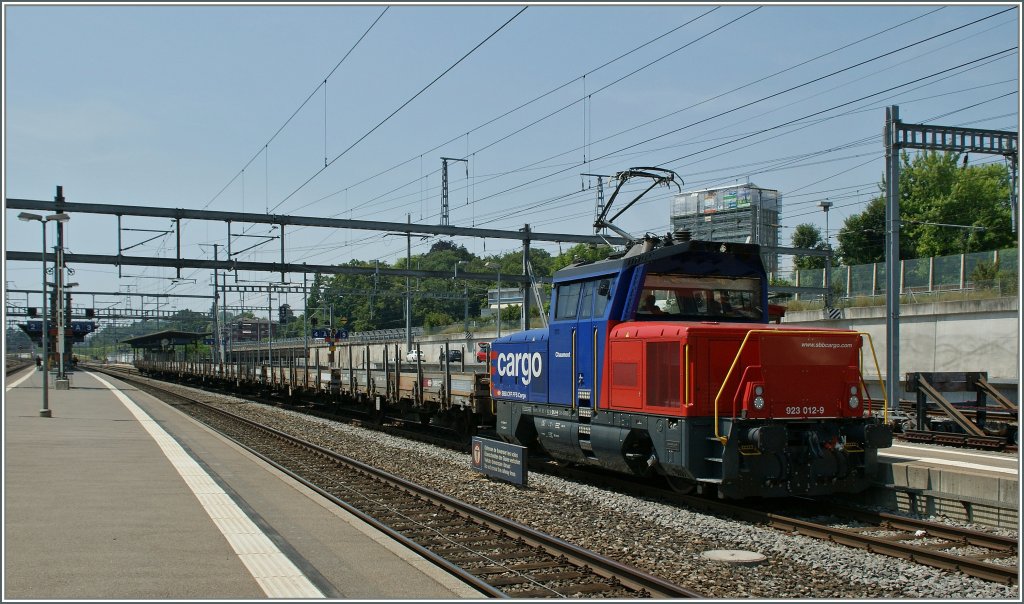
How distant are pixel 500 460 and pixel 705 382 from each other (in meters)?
4.10

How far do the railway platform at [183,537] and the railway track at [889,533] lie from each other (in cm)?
414

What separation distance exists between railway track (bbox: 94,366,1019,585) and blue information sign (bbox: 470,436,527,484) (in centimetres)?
172

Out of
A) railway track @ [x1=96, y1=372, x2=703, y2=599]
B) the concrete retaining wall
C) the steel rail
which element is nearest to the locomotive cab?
the steel rail

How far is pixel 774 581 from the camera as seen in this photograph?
303 inches

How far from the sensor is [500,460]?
13312mm

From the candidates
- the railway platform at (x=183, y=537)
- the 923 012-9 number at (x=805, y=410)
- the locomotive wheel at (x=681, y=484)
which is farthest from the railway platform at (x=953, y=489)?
the railway platform at (x=183, y=537)

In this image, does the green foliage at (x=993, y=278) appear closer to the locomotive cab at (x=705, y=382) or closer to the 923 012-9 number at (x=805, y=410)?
the locomotive cab at (x=705, y=382)

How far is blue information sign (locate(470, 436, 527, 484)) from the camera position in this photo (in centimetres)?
1264

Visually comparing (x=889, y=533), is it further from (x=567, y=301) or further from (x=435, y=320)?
(x=435, y=320)

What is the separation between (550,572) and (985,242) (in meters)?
53.5

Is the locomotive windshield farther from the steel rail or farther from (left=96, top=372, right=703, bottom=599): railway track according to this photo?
(left=96, top=372, right=703, bottom=599): railway track

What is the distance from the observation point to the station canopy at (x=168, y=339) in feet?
225

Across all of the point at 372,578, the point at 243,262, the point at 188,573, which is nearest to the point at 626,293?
the point at 372,578

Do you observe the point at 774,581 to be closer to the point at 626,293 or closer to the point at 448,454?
the point at 626,293
